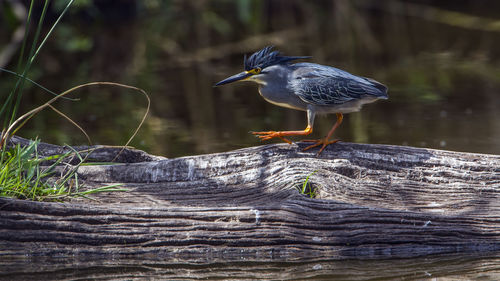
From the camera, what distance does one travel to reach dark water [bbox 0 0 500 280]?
3592 mm

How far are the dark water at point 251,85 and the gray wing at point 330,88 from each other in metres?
1.18

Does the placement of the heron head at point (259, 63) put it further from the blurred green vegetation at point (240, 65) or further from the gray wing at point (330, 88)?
the blurred green vegetation at point (240, 65)

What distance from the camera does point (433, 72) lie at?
9.78 m

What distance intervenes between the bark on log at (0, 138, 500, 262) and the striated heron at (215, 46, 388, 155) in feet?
1.70

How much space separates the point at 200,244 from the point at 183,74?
690 cm

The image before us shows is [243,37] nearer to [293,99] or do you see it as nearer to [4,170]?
[293,99]

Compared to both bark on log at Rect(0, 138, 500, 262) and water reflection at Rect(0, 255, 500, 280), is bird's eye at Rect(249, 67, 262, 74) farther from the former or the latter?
water reflection at Rect(0, 255, 500, 280)

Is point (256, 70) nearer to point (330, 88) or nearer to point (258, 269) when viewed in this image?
point (330, 88)

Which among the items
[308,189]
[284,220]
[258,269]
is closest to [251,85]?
[308,189]

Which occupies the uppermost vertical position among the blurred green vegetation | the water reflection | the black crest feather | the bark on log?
the blurred green vegetation

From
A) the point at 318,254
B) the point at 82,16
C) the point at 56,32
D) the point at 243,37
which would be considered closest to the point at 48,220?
the point at 318,254

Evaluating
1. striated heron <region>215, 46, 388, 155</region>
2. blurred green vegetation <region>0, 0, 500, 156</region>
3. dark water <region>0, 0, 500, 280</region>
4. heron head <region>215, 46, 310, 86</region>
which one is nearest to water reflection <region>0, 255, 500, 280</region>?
dark water <region>0, 0, 500, 280</region>

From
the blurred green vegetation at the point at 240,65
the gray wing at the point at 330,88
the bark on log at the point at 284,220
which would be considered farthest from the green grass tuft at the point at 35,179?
the blurred green vegetation at the point at 240,65

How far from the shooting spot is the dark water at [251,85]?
359 centimetres
